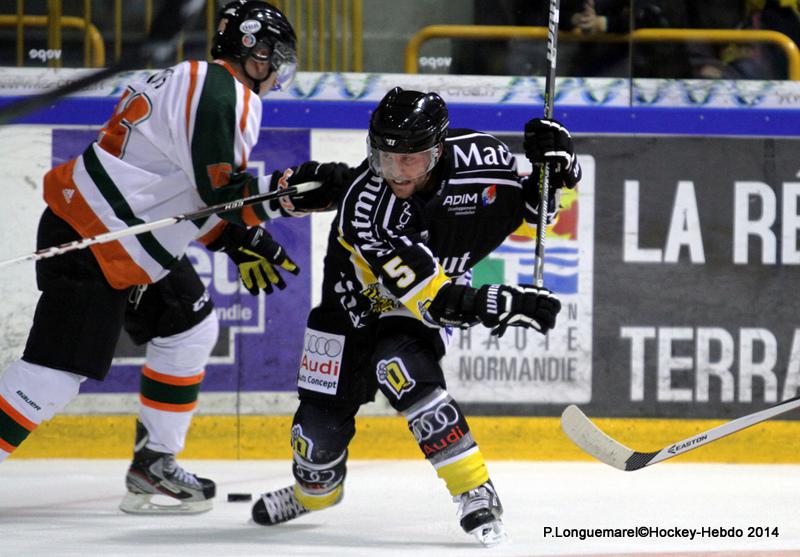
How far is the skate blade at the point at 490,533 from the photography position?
10.5 ft

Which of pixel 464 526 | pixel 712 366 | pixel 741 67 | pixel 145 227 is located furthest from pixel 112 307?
pixel 741 67

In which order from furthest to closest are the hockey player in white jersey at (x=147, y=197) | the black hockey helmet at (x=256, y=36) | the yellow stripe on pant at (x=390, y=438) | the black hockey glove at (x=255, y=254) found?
the yellow stripe on pant at (x=390, y=438)
the black hockey glove at (x=255, y=254)
the black hockey helmet at (x=256, y=36)
the hockey player in white jersey at (x=147, y=197)

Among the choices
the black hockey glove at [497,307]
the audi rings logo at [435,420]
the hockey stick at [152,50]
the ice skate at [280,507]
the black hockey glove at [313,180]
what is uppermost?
the hockey stick at [152,50]

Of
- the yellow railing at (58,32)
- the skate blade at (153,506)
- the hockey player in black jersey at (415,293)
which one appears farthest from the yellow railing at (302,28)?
the skate blade at (153,506)

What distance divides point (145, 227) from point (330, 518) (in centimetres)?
97

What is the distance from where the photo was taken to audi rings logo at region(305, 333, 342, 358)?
3494 mm

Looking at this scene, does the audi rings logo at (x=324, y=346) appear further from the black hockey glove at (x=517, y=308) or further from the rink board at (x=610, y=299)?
the rink board at (x=610, y=299)

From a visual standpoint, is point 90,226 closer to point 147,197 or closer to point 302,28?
point 147,197

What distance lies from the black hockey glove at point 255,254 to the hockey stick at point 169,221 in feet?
0.72

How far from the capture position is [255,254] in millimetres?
3695

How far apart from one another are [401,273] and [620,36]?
1930mm

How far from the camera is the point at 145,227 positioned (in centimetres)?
337

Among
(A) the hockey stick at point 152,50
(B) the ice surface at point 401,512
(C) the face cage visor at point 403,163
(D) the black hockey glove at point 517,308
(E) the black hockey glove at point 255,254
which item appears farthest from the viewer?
(E) the black hockey glove at point 255,254

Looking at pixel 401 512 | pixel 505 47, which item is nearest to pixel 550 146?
pixel 401 512
